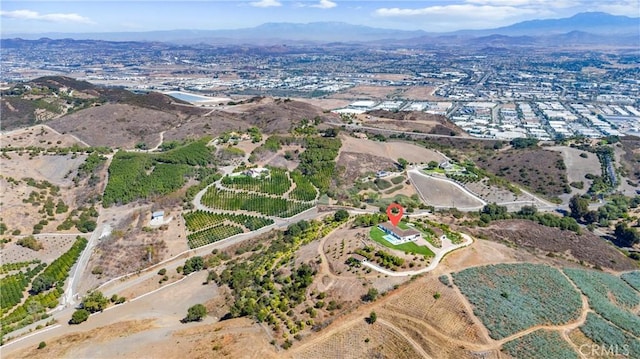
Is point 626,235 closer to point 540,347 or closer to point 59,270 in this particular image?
point 540,347

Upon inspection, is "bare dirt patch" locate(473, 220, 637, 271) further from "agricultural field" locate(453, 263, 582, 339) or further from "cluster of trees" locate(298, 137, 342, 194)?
"cluster of trees" locate(298, 137, 342, 194)

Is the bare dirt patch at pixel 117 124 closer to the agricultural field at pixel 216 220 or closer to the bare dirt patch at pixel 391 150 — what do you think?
the agricultural field at pixel 216 220

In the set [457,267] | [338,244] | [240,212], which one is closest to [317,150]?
[240,212]

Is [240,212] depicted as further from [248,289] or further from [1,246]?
[1,246]

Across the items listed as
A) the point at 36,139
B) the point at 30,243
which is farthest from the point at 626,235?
the point at 36,139

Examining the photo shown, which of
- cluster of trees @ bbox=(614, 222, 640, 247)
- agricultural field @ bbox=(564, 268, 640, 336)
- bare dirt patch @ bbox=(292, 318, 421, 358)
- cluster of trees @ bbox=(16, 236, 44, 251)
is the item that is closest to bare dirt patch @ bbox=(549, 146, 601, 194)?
cluster of trees @ bbox=(614, 222, 640, 247)
